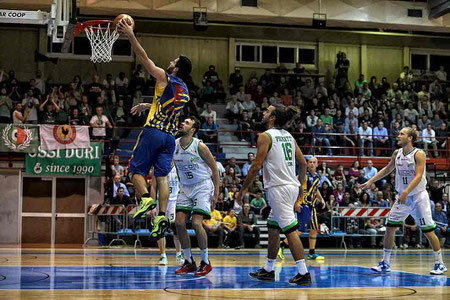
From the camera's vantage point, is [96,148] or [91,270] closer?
[91,270]

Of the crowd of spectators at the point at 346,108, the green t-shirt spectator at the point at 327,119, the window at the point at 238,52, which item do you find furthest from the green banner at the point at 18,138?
the window at the point at 238,52

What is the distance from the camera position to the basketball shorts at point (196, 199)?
424 inches

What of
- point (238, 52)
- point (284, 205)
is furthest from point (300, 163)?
point (238, 52)

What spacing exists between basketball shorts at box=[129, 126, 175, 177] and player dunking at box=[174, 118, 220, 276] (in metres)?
1.57

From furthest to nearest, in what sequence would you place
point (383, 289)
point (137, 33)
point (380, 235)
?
point (137, 33), point (380, 235), point (383, 289)

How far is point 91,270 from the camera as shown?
36.1ft

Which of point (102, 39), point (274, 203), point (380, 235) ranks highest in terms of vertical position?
point (102, 39)

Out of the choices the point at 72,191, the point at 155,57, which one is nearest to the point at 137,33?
the point at 155,57

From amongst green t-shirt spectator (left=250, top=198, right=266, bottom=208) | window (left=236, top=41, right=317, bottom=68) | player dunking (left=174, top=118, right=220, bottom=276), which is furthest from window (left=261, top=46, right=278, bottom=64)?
player dunking (left=174, top=118, right=220, bottom=276)

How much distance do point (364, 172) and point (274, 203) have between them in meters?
15.2

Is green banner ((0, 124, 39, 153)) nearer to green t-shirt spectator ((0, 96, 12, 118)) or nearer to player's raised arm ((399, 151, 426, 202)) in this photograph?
green t-shirt spectator ((0, 96, 12, 118))

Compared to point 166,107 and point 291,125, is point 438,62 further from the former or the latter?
point 166,107

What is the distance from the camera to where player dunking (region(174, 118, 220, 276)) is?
35.2ft

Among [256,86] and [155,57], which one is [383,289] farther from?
[155,57]
